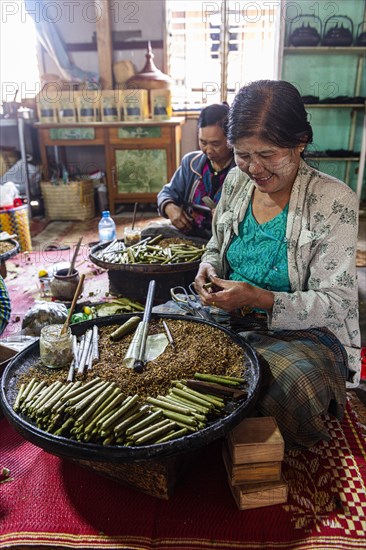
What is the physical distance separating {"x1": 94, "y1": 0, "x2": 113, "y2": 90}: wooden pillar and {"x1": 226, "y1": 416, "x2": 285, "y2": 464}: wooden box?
260 inches

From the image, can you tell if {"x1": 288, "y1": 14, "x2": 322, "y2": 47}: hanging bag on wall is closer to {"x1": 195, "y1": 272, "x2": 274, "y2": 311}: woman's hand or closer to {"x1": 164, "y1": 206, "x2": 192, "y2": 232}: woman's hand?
{"x1": 164, "y1": 206, "x2": 192, "y2": 232}: woman's hand

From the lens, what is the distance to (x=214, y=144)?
11.0 feet

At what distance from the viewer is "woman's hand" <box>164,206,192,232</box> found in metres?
3.79

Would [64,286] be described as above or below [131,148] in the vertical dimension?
below

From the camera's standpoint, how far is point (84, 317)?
311cm

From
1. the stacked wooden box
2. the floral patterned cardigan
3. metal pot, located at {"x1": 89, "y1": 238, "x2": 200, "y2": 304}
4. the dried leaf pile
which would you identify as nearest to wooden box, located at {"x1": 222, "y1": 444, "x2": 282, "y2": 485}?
the stacked wooden box

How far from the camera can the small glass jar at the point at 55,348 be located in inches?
→ 72.2

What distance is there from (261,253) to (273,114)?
63 centimetres

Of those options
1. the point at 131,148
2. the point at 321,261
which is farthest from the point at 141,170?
the point at 321,261

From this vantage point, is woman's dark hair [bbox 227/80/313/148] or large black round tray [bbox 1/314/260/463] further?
woman's dark hair [bbox 227/80/313/148]

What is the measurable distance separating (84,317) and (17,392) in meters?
1.39

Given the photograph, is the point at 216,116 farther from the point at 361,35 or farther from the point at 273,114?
the point at 361,35

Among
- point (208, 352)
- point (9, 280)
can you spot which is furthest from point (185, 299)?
point (9, 280)

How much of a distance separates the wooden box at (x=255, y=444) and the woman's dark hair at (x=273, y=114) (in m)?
1.16
